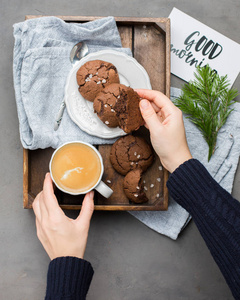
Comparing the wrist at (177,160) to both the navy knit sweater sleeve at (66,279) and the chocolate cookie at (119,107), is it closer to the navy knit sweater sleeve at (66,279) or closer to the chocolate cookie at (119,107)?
the chocolate cookie at (119,107)

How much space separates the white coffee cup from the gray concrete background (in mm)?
250

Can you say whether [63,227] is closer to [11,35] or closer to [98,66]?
[98,66]

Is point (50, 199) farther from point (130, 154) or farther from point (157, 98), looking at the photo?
point (157, 98)

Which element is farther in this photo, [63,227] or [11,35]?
→ [11,35]

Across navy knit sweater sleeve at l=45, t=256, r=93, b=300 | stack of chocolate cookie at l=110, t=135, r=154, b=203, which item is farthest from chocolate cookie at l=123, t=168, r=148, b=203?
navy knit sweater sleeve at l=45, t=256, r=93, b=300

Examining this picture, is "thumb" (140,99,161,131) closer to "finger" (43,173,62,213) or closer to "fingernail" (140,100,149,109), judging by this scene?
"fingernail" (140,100,149,109)

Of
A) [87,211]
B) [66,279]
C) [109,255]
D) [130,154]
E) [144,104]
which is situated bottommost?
[109,255]

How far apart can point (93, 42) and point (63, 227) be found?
2.56 feet

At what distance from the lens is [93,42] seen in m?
1.36

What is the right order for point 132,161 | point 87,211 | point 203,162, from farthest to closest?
1. point 203,162
2. point 132,161
3. point 87,211

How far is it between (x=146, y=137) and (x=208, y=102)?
0.32 m

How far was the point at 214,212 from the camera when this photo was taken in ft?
3.53

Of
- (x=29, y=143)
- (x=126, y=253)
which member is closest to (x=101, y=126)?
(x=29, y=143)

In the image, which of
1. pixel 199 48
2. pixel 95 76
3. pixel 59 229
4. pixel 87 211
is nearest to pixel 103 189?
pixel 87 211
